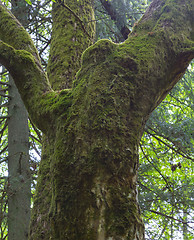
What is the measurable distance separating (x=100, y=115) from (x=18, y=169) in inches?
158

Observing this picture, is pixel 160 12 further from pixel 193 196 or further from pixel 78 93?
pixel 193 196

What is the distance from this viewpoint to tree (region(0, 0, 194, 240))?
1.49m

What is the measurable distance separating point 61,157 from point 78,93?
49 cm

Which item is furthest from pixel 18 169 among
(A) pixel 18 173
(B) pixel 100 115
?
(B) pixel 100 115

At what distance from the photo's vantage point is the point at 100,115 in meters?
1.71

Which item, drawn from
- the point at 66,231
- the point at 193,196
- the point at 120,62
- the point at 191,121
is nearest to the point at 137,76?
the point at 120,62

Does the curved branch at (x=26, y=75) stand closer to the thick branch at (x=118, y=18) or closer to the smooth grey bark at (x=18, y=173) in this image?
the thick branch at (x=118, y=18)

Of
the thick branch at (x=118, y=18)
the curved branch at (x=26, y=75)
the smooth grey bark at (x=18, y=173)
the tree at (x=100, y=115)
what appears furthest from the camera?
the smooth grey bark at (x=18, y=173)

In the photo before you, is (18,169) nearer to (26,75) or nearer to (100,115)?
(26,75)

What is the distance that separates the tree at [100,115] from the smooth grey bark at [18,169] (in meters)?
2.77

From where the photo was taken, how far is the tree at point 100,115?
149 centimetres

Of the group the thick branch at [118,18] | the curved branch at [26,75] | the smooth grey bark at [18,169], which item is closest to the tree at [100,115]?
the curved branch at [26,75]

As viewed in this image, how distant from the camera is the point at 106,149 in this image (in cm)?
160

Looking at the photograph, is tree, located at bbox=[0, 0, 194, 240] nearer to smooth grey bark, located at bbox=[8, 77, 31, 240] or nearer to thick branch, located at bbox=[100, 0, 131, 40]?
thick branch, located at bbox=[100, 0, 131, 40]
